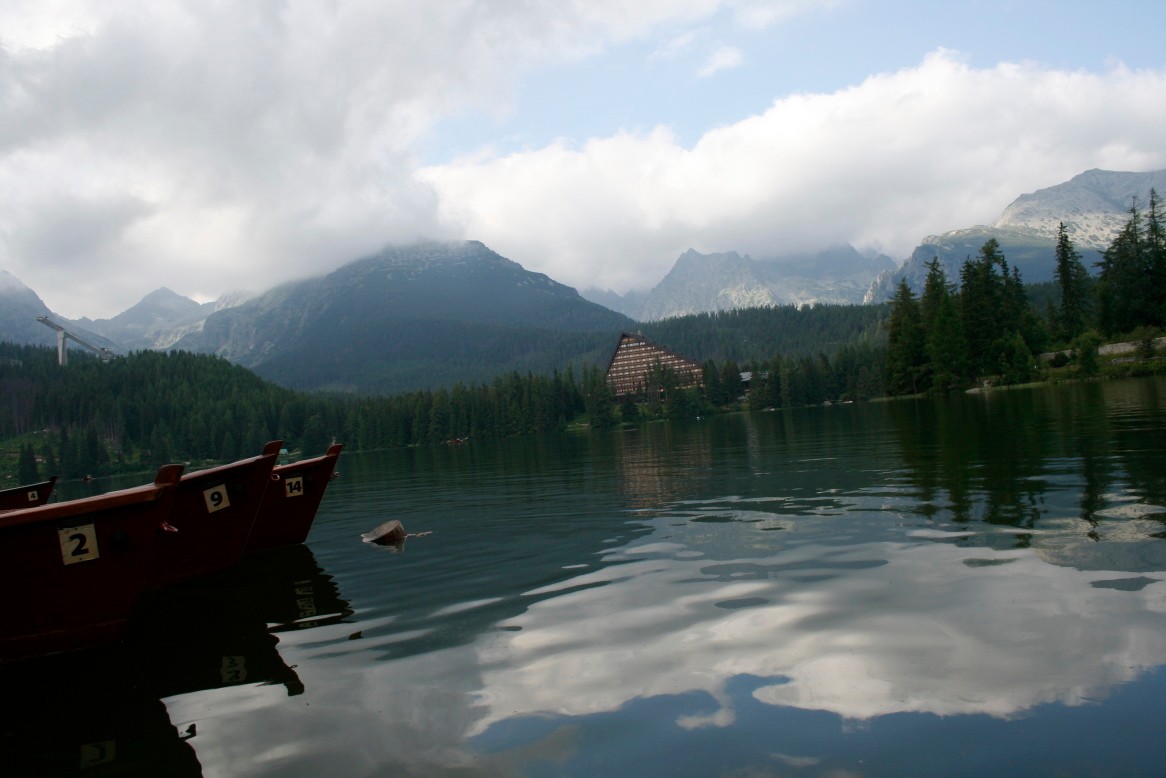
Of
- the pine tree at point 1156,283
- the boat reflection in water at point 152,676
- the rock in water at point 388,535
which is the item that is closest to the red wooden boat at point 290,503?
the rock in water at point 388,535

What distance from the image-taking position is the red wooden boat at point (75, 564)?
12.5m

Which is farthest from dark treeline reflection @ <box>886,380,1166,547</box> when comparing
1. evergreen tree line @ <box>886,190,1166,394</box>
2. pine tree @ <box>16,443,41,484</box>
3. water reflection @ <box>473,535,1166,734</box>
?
pine tree @ <box>16,443,41,484</box>

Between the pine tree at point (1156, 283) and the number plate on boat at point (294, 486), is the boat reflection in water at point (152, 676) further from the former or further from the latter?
the pine tree at point (1156, 283)

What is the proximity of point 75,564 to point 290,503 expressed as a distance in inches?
469

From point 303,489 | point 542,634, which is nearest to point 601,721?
point 542,634

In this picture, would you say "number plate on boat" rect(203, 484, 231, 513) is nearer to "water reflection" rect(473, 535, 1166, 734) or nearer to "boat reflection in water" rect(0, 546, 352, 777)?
"boat reflection in water" rect(0, 546, 352, 777)

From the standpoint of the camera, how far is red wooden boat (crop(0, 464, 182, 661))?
41.0 ft

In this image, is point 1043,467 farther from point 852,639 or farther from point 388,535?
point 388,535

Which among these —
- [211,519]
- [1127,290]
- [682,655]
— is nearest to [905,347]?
[1127,290]

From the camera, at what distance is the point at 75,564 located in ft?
42.5

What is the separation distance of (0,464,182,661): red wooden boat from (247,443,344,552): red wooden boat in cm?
1072

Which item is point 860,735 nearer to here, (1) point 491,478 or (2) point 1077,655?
(2) point 1077,655

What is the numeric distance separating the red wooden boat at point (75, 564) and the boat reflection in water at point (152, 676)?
546 millimetres

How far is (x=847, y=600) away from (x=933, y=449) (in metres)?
25.4
